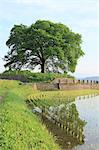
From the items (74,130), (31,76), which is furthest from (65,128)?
(31,76)

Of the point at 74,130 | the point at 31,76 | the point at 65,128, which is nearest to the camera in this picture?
the point at 74,130

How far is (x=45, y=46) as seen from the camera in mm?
76125

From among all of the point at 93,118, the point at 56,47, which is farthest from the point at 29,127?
the point at 56,47

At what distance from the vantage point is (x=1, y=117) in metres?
19.5

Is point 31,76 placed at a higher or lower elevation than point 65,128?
higher

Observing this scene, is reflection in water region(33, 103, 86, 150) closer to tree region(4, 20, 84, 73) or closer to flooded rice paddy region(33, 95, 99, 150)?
flooded rice paddy region(33, 95, 99, 150)

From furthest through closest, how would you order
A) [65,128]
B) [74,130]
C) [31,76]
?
[31,76]
[65,128]
[74,130]

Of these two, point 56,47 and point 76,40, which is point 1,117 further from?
point 76,40

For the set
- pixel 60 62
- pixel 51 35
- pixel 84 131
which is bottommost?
pixel 84 131

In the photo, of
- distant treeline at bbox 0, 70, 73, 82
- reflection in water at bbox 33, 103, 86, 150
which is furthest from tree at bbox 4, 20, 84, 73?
reflection in water at bbox 33, 103, 86, 150

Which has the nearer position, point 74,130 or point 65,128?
point 74,130

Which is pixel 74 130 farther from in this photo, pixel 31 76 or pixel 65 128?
pixel 31 76

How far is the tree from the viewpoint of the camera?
74625 millimetres

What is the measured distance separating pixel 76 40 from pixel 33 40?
8.61 meters
